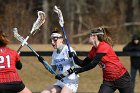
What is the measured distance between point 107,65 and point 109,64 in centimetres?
3

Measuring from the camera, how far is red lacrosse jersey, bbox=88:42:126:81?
8.58 m

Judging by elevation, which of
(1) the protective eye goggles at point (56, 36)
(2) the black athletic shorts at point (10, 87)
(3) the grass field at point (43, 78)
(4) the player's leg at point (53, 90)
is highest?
(1) the protective eye goggles at point (56, 36)

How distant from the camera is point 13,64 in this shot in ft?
28.1

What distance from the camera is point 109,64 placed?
8.62 metres

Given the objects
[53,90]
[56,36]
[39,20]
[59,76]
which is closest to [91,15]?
[39,20]

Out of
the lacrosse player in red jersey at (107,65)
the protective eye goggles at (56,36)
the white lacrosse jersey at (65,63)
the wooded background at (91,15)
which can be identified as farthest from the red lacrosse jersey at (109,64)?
the wooded background at (91,15)

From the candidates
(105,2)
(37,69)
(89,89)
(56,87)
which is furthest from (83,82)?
(105,2)

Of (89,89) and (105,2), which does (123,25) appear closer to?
(105,2)

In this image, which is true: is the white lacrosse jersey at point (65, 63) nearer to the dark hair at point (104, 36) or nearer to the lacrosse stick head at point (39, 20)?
the dark hair at point (104, 36)

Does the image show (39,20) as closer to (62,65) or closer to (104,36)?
(62,65)

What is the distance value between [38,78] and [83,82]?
1.18 m

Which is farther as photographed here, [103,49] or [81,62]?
[81,62]

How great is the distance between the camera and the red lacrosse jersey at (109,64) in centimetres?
858

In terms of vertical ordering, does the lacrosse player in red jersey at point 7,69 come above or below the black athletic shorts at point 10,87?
above
